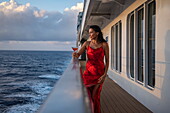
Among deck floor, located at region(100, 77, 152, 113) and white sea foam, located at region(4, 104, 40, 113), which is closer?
deck floor, located at region(100, 77, 152, 113)

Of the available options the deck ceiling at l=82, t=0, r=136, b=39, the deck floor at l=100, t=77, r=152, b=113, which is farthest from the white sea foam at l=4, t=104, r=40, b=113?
the deck floor at l=100, t=77, r=152, b=113

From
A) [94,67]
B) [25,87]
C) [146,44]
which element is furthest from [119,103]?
[25,87]

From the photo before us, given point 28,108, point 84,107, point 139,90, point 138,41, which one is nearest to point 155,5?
point 138,41

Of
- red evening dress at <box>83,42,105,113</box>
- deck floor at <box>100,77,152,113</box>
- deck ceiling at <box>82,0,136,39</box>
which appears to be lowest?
deck floor at <box>100,77,152,113</box>

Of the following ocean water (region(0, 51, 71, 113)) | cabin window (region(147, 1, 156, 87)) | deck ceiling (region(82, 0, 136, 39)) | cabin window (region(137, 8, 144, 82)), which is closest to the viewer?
cabin window (region(147, 1, 156, 87))

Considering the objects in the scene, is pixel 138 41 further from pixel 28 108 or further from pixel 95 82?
pixel 28 108

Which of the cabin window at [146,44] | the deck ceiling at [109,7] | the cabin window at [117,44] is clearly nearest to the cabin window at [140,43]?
the cabin window at [146,44]

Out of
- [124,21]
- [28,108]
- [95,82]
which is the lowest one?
[28,108]

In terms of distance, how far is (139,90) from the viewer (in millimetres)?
4262

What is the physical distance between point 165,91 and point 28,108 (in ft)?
27.6

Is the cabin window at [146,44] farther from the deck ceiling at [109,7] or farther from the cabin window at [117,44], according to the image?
the cabin window at [117,44]

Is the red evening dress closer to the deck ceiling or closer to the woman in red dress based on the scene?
the woman in red dress

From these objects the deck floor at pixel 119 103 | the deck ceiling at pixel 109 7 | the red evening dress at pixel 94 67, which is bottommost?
the deck floor at pixel 119 103

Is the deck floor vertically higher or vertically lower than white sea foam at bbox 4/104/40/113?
higher
